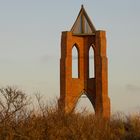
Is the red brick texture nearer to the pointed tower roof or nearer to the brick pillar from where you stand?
the brick pillar

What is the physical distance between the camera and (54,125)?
1761cm

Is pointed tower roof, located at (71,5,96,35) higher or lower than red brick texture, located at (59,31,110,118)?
higher

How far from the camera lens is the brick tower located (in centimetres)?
3984

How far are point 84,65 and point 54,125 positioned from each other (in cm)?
2352

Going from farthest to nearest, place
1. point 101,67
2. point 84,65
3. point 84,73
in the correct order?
1. point 84,73
2. point 84,65
3. point 101,67

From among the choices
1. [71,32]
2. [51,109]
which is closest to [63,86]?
[71,32]

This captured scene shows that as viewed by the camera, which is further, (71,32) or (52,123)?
(71,32)

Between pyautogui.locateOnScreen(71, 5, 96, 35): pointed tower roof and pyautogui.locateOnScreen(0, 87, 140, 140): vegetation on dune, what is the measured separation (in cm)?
1898

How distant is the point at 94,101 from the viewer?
1563 inches

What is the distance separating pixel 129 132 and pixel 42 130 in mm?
5799

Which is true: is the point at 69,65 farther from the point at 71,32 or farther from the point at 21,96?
the point at 21,96

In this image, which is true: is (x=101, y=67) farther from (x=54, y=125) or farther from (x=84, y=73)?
(x=54, y=125)

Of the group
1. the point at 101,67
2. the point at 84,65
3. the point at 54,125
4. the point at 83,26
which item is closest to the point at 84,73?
the point at 84,65

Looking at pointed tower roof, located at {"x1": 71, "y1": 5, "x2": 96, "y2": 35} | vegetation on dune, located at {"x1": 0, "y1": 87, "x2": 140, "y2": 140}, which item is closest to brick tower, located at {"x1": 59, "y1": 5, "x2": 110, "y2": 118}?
pointed tower roof, located at {"x1": 71, "y1": 5, "x2": 96, "y2": 35}
